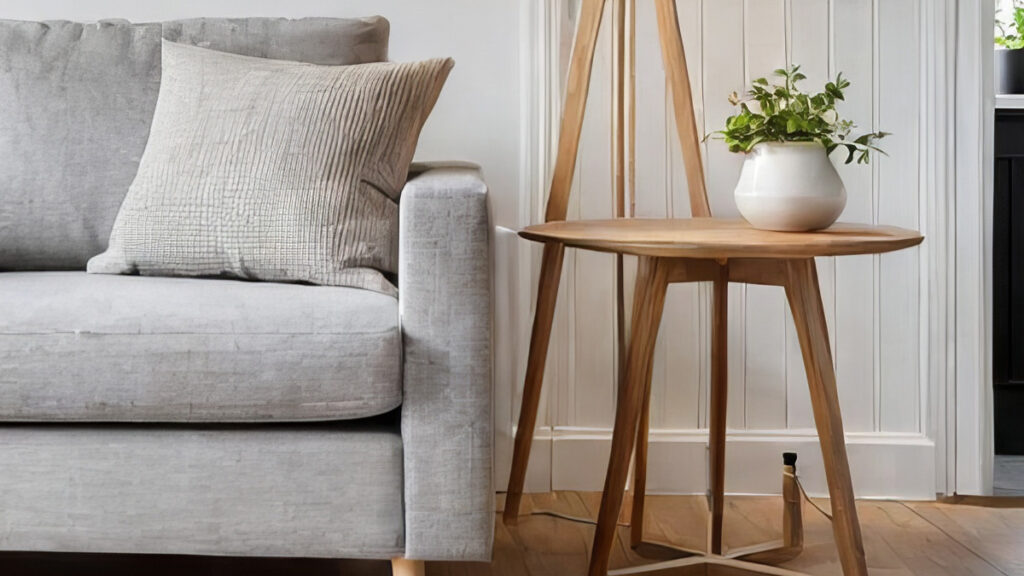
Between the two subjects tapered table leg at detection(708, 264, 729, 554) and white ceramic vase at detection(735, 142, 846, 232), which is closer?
white ceramic vase at detection(735, 142, 846, 232)

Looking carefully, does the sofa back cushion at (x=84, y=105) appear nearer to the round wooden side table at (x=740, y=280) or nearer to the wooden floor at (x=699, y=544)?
the wooden floor at (x=699, y=544)

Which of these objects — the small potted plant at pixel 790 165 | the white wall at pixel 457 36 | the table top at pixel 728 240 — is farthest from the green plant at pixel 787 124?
the white wall at pixel 457 36

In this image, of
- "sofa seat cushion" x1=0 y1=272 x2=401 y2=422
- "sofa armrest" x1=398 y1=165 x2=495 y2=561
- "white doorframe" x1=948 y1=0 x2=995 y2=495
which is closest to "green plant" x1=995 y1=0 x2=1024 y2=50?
"white doorframe" x1=948 y1=0 x2=995 y2=495

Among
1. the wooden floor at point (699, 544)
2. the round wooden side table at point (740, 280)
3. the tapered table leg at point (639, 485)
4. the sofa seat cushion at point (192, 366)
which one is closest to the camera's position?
the sofa seat cushion at point (192, 366)

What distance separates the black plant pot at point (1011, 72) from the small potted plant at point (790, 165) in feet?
4.30

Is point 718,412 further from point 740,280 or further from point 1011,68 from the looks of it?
point 1011,68

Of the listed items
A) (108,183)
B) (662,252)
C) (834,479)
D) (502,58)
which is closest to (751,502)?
(834,479)

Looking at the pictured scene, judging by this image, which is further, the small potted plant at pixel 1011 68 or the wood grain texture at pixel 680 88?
the small potted plant at pixel 1011 68

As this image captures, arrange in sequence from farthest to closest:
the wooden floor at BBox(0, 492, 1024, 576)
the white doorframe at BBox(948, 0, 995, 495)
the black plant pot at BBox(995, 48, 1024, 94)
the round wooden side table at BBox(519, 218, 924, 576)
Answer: the black plant pot at BBox(995, 48, 1024, 94) → the white doorframe at BBox(948, 0, 995, 495) → the wooden floor at BBox(0, 492, 1024, 576) → the round wooden side table at BBox(519, 218, 924, 576)

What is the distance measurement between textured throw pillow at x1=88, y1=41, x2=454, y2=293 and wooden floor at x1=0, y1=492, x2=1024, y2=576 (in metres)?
0.53

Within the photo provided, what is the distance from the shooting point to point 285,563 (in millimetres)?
1780

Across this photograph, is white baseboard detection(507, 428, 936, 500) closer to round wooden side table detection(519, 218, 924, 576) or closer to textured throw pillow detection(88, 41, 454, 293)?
round wooden side table detection(519, 218, 924, 576)

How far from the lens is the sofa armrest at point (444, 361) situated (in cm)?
134

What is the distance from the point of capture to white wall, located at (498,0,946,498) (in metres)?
2.17
